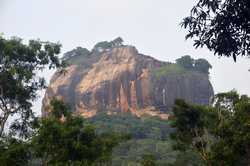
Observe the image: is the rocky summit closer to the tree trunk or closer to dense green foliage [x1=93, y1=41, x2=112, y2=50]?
dense green foliage [x1=93, y1=41, x2=112, y2=50]

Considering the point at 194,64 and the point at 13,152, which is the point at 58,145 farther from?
the point at 194,64

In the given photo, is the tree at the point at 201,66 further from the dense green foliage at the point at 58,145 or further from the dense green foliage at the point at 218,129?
the dense green foliage at the point at 58,145

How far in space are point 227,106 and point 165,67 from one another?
87.0m

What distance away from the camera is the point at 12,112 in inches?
993

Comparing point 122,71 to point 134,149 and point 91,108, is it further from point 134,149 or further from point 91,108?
point 134,149

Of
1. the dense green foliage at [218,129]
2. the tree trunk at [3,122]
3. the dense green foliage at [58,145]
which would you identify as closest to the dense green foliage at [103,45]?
the dense green foliage at [218,129]

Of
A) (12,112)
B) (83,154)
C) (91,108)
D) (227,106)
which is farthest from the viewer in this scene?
(91,108)

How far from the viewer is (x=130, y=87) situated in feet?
368

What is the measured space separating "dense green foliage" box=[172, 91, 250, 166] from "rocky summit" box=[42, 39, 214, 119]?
78037 mm

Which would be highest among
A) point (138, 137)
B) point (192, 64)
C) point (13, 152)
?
point (192, 64)

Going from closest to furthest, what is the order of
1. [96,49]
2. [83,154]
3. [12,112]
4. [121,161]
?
[83,154], [12,112], [121,161], [96,49]

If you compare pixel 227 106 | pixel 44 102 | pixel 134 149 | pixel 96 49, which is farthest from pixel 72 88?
pixel 227 106

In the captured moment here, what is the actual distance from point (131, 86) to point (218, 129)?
86.9 m

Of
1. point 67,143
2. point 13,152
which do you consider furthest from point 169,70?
point 13,152
